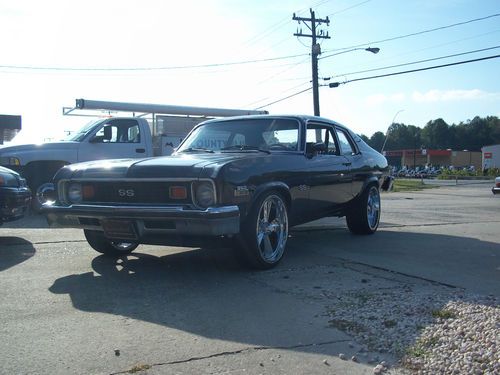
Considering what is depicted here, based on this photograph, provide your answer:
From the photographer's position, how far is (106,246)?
21.0 ft

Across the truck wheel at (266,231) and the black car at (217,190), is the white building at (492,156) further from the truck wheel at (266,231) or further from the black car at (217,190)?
the truck wheel at (266,231)

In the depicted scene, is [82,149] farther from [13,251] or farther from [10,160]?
[13,251]

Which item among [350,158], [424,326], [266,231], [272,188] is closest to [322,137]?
[350,158]

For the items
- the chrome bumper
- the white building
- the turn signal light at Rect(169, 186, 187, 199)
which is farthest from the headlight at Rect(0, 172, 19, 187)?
the white building

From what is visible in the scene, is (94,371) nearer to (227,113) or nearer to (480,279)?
(480,279)

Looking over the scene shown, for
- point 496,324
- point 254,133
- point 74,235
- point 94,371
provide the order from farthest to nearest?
1. point 74,235
2. point 254,133
3. point 496,324
4. point 94,371

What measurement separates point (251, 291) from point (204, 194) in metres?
0.99

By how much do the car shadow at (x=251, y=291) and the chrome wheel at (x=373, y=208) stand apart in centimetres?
163

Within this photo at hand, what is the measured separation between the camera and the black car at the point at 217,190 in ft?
16.5

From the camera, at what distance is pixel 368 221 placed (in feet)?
27.9

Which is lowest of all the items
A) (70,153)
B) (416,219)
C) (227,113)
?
(416,219)

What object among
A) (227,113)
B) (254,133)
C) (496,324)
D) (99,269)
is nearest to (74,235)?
(99,269)

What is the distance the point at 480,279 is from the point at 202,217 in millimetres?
2902

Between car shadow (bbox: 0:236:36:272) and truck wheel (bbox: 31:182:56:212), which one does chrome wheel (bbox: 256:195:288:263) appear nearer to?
car shadow (bbox: 0:236:36:272)
